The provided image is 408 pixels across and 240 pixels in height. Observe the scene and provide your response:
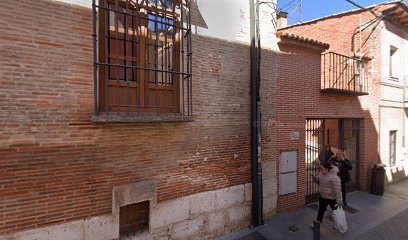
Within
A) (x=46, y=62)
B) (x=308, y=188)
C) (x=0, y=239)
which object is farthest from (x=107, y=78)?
(x=308, y=188)

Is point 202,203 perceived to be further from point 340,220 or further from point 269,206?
point 340,220

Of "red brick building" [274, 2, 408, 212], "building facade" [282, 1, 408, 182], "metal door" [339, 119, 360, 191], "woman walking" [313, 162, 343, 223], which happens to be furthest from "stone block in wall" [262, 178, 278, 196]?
"building facade" [282, 1, 408, 182]

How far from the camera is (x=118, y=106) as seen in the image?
3746mm

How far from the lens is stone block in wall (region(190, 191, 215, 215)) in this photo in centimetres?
471

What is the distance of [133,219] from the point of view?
165 inches

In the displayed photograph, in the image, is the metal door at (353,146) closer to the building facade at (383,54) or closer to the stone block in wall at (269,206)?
the building facade at (383,54)

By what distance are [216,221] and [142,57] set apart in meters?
3.49

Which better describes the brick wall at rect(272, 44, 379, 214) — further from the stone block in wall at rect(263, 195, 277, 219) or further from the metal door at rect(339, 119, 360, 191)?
the metal door at rect(339, 119, 360, 191)

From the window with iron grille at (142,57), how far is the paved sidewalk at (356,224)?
318cm

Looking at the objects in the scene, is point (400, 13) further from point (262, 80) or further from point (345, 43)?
point (262, 80)

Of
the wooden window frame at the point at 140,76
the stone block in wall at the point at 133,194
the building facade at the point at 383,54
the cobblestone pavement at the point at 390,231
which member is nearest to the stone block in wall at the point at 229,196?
the stone block in wall at the point at 133,194

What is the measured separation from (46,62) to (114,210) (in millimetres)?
2373

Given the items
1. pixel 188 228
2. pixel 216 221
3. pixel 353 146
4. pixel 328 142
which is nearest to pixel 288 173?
pixel 216 221

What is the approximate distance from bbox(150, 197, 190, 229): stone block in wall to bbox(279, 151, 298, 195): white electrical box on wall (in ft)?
9.01
